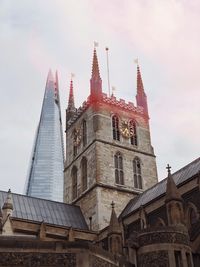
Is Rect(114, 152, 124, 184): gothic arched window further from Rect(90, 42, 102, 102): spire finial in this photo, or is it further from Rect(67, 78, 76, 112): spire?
Rect(67, 78, 76, 112): spire

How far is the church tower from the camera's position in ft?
133


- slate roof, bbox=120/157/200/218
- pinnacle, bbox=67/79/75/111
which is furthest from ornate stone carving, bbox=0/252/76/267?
pinnacle, bbox=67/79/75/111

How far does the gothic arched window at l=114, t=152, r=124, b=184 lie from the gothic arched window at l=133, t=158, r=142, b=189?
5.27 feet

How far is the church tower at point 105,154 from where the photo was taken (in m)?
40.4

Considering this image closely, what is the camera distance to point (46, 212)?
128 ft

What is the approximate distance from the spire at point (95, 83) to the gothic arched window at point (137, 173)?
8130 mm

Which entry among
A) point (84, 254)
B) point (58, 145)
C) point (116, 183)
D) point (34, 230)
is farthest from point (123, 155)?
point (58, 145)

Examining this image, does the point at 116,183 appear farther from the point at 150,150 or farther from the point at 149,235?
the point at 149,235

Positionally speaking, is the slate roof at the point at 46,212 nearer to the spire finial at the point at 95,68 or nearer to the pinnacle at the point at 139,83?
the spire finial at the point at 95,68

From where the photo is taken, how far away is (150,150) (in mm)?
46000

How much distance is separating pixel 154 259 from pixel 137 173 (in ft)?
73.6

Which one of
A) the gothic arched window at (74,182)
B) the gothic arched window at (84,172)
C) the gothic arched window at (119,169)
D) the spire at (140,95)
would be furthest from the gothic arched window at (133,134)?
the gothic arched window at (74,182)

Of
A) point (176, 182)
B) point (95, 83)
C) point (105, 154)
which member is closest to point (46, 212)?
point (105, 154)

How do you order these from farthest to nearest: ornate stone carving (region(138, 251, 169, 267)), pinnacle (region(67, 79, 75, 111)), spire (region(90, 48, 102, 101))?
pinnacle (region(67, 79, 75, 111)), spire (region(90, 48, 102, 101)), ornate stone carving (region(138, 251, 169, 267))
